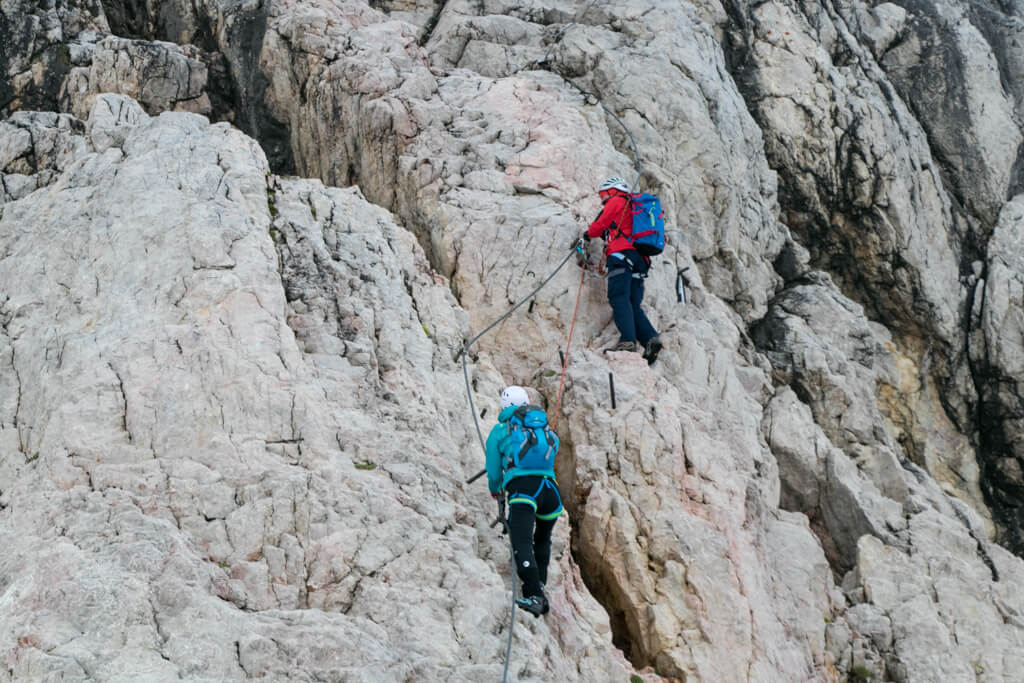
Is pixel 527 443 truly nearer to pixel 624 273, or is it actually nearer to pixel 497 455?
pixel 497 455

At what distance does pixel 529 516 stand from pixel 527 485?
349 mm

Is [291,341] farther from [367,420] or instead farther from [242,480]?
[242,480]

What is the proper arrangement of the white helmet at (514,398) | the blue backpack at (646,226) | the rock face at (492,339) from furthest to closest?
the blue backpack at (646,226) → the white helmet at (514,398) → the rock face at (492,339)

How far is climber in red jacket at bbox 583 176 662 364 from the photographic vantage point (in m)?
15.2

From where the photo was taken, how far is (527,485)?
1069 cm

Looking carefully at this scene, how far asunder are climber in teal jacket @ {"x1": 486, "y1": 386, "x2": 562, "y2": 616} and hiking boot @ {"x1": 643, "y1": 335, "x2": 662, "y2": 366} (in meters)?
4.65

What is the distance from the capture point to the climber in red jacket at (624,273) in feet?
49.8

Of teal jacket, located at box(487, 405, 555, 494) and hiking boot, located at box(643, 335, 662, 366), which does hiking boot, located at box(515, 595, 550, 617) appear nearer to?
teal jacket, located at box(487, 405, 555, 494)

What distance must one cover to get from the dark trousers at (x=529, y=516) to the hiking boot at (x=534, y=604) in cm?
8

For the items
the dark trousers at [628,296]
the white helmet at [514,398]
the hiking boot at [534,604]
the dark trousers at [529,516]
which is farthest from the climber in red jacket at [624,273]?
the hiking boot at [534,604]

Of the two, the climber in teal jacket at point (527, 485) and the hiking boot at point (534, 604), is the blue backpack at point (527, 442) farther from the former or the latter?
the hiking boot at point (534, 604)

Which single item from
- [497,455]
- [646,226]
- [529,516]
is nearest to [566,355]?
[646,226]

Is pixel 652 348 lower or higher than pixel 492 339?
higher

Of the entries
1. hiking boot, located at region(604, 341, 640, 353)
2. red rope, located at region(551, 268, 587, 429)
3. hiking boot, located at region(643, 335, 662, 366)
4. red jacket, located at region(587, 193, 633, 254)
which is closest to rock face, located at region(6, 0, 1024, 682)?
red rope, located at region(551, 268, 587, 429)
